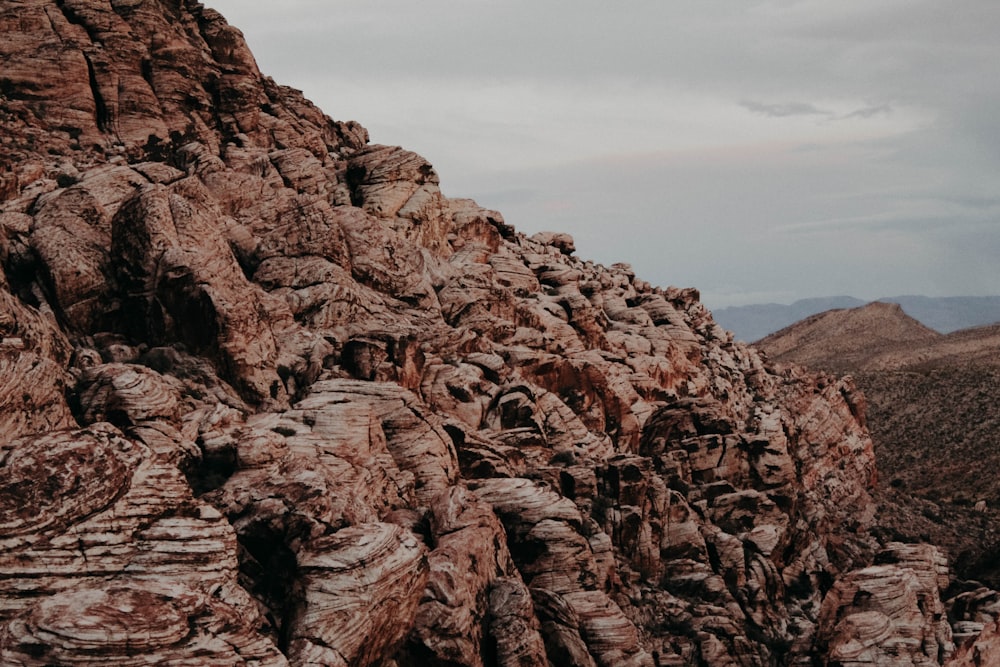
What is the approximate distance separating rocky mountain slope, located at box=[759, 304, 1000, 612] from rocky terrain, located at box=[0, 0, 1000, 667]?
1006 cm

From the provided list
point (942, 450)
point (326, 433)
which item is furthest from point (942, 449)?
point (326, 433)

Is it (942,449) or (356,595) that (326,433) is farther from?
(942,449)

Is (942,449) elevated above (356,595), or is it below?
below

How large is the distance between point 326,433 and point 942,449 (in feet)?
349

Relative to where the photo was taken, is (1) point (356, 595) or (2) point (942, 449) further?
(2) point (942, 449)

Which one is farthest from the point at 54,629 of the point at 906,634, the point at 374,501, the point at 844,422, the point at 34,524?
the point at 844,422

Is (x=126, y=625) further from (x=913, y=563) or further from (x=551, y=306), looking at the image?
(x=551, y=306)

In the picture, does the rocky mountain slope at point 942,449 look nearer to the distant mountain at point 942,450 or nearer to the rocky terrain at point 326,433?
the distant mountain at point 942,450

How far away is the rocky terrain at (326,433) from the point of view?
107ft

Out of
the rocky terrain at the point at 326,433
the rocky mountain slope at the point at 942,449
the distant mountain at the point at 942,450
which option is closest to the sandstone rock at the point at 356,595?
the rocky terrain at the point at 326,433

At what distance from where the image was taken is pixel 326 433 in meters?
44.6

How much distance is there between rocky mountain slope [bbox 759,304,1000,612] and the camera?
90875mm

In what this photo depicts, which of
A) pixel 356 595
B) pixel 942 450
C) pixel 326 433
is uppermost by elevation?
pixel 326 433

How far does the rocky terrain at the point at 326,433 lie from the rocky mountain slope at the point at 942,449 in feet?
33.0
